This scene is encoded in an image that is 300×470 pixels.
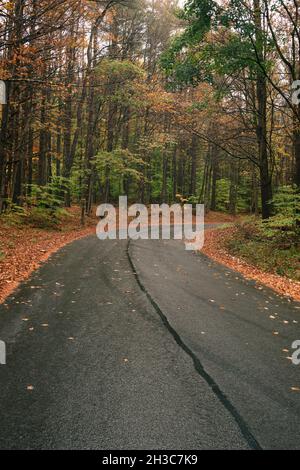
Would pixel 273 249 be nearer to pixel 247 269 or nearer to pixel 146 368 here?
pixel 247 269

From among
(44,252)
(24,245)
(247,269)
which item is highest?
(24,245)

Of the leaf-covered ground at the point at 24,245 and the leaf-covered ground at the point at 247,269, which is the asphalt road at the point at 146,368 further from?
the leaf-covered ground at the point at 247,269

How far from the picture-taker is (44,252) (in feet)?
45.6

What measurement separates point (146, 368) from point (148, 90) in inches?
990

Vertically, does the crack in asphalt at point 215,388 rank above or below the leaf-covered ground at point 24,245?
below

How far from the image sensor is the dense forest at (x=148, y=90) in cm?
1320

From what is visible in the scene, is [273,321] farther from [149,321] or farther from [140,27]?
[140,27]

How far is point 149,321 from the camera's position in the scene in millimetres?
7117

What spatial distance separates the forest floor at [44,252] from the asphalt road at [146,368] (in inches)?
31.8

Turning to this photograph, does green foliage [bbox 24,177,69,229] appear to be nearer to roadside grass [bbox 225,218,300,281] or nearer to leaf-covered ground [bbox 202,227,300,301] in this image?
leaf-covered ground [bbox 202,227,300,301]

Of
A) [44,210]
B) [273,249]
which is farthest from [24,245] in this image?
[273,249]

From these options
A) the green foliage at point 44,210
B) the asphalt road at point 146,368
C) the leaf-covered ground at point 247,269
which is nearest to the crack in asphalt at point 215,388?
the asphalt road at point 146,368

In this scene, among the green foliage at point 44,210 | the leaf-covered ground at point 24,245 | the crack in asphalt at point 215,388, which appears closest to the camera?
the crack in asphalt at point 215,388

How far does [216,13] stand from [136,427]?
44.9ft
